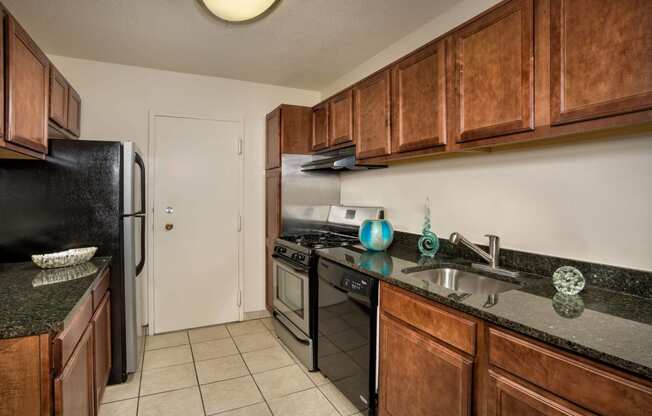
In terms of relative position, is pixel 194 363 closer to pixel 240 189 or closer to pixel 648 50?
pixel 240 189

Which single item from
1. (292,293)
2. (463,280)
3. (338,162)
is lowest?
(292,293)

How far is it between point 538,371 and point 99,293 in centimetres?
209

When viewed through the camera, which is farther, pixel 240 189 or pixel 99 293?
pixel 240 189

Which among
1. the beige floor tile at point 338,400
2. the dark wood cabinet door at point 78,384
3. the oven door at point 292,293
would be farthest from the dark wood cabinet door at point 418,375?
the dark wood cabinet door at point 78,384

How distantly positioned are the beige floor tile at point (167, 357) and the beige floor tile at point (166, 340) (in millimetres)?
83

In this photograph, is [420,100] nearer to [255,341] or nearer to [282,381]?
[282,381]

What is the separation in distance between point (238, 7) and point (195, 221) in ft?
7.03

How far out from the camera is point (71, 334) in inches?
52.1

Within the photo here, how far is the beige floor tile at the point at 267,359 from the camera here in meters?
2.55

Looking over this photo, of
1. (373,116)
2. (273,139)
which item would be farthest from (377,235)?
(273,139)

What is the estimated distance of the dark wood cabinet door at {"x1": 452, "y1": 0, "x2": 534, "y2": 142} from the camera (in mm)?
1408

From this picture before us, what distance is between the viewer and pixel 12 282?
159 cm

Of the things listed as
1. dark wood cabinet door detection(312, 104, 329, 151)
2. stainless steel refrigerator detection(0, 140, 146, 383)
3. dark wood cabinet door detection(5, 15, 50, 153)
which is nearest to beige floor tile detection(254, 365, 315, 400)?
stainless steel refrigerator detection(0, 140, 146, 383)

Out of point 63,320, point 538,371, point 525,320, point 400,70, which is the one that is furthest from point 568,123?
point 63,320
